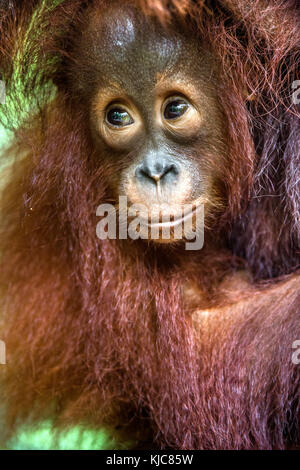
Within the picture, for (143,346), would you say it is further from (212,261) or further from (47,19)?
(47,19)

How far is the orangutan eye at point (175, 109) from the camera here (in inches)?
81.1

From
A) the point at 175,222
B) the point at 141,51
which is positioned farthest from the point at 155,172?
the point at 141,51

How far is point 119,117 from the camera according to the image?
2098 mm

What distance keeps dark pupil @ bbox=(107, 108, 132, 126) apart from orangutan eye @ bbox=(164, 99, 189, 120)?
110 millimetres

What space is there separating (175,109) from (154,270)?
1.64ft

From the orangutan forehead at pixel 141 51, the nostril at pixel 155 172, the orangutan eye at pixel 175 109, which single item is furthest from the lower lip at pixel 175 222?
the orangutan forehead at pixel 141 51

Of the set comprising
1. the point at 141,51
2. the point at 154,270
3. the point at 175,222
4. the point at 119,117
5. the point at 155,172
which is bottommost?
the point at 154,270

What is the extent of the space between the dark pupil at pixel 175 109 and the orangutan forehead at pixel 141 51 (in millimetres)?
75

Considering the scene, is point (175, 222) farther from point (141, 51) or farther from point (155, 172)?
point (141, 51)

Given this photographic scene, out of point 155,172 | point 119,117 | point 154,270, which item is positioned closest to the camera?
point 155,172

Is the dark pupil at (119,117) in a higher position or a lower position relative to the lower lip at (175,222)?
higher

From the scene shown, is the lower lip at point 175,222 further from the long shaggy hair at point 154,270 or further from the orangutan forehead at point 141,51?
the orangutan forehead at point 141,51

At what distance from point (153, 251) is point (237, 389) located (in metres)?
0.48
